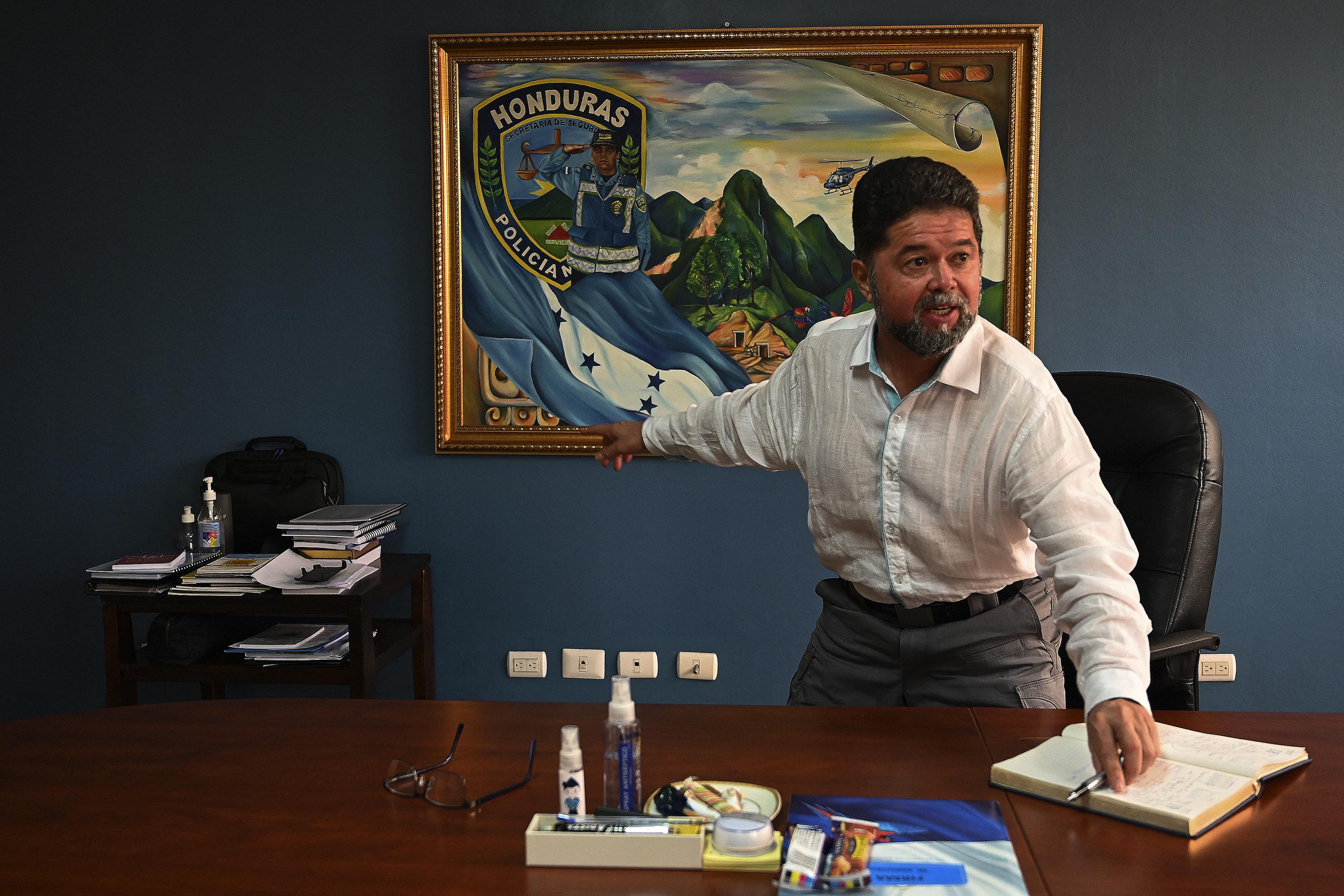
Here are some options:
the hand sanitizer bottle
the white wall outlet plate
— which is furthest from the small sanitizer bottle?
the white wall outlet plate

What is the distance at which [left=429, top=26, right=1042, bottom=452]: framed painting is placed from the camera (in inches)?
115

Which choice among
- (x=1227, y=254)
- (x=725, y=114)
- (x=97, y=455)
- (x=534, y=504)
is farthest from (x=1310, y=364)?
(x=97, y=455)

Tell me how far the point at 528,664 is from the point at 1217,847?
7.54ft

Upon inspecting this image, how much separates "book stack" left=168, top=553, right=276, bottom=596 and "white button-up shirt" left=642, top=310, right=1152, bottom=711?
4.78ft

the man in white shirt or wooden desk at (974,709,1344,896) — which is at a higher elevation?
the man in white shirt

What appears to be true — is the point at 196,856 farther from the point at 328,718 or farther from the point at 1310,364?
the point at 1310,364

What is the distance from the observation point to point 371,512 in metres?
2.88

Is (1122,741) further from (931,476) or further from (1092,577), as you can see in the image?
(931,476)

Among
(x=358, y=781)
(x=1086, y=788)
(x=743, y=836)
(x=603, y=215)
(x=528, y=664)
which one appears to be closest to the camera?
(x=743, y=836)

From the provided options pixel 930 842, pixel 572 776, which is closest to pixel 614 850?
pixel 572 776

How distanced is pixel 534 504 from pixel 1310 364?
7.57 feet

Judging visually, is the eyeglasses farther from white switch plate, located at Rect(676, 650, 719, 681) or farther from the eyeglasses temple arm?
white switch plate, located at Rect(676, 650, 719, 681)

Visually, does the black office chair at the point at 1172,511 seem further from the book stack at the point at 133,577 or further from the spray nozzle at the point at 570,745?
the book stack at the point at 133,577

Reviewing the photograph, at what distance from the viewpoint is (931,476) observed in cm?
167
